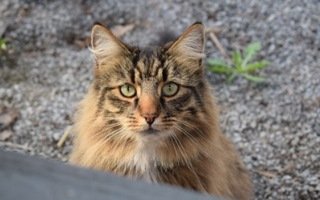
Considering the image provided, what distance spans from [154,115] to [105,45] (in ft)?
1.25

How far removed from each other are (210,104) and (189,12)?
1660 millimetres

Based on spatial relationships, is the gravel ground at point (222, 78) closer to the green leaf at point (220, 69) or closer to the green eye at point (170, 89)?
the green leaf at point (220, 69)

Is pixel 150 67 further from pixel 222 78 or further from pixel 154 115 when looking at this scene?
pixel 222 78

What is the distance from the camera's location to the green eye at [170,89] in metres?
2.82

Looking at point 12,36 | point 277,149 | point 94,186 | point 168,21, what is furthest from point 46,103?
point 94,186

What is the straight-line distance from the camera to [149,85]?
2.79 m

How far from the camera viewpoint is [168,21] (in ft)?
14.6

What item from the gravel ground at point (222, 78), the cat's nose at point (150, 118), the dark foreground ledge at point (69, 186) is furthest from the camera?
the gravel ground at point (222, 78)

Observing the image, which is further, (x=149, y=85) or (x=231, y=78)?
(x=231, y=78)

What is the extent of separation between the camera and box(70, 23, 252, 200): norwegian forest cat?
2781 millimetres

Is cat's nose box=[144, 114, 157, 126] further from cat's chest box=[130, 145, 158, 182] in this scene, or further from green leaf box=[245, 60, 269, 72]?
green leaf box=[245, 60, 269, 72]

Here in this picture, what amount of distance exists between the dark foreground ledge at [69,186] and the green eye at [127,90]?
127 cm

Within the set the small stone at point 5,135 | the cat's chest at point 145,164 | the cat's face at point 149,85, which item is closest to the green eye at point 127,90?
the cat's face at point 149,85

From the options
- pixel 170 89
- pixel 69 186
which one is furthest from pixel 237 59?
pixel 69 186
